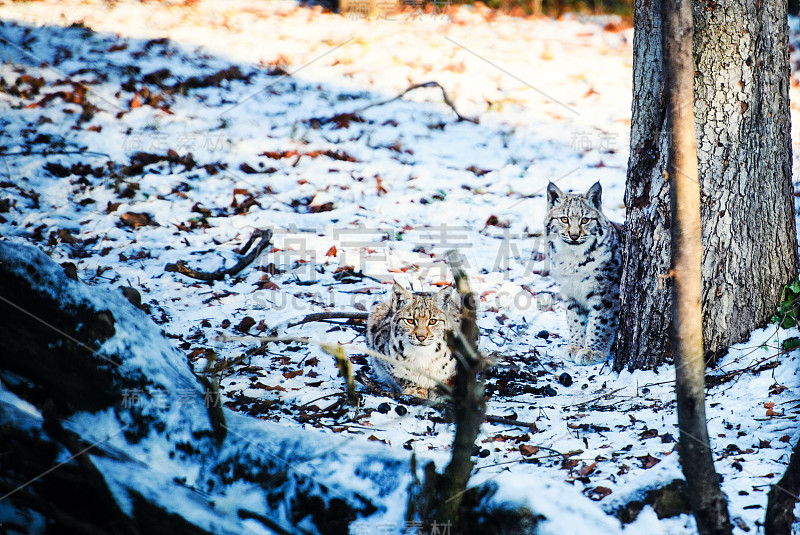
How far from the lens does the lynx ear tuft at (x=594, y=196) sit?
20.5ft

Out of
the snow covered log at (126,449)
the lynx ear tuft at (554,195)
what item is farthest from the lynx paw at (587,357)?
the snow covered log at (126,449)

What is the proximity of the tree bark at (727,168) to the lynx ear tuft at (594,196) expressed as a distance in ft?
4.85

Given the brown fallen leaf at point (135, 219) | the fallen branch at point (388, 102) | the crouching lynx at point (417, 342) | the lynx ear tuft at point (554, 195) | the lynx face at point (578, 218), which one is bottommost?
the crouching lynx at point (417, 342)

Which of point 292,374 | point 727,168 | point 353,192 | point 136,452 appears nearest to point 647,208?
point 727,168

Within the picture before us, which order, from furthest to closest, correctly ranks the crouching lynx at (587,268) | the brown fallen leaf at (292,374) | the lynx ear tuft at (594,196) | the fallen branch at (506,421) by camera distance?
the lynx ear tuft at (594,196)
the crouching lynx at (587,268)
the brown fallen leaf at (292,374)
the fallen branch at (506,421)

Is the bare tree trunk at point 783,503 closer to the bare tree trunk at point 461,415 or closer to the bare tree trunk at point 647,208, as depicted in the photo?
the bare tree trunk at point 461,415

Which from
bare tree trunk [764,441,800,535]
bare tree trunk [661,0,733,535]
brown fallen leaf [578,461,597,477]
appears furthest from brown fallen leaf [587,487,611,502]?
bare tree trunk [764,441,800,535]

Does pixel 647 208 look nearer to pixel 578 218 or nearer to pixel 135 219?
pixel 578 218

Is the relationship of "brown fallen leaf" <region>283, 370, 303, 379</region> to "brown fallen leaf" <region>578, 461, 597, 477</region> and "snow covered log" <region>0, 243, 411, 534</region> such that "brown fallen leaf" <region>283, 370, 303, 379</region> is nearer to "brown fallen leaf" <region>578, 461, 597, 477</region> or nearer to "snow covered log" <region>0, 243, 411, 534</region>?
"snow covered log" <region>0, 243, 411, 534</region>

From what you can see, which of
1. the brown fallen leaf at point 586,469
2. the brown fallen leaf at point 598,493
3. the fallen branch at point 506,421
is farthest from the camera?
the fallen branch at point 506,421

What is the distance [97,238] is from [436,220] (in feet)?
13.6

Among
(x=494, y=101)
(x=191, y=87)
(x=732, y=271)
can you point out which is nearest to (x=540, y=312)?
(x=732, y=271)

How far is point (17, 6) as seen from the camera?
504 inches

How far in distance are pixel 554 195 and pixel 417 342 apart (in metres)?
2.38
